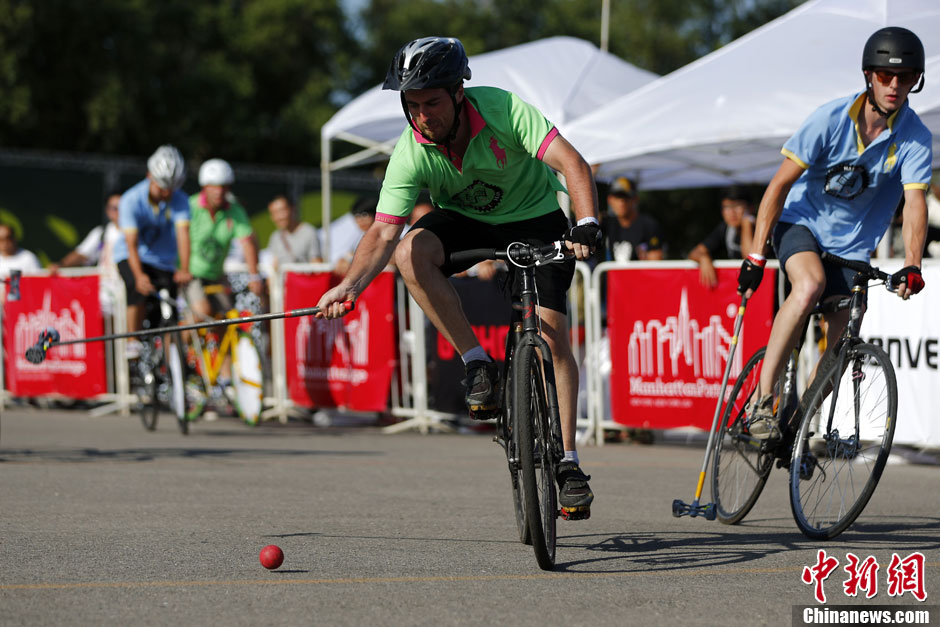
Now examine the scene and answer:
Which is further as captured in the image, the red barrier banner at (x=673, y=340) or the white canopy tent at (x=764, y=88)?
the white canopy tent at (x=764, y=88)

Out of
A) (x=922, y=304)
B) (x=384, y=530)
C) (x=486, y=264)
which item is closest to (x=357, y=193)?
(x=486, y=264)

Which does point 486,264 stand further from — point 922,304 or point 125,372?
point 125,372

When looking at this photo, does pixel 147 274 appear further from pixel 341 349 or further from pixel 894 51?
pixel 894 51

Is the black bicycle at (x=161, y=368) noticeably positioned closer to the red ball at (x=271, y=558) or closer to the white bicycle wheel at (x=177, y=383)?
the white bicycle wheel at (x=177, y=383)

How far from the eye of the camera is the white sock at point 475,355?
582 cm

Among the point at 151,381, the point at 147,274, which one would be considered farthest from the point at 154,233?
the point at 151,381

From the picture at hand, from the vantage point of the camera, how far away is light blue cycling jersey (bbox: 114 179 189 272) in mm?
12195

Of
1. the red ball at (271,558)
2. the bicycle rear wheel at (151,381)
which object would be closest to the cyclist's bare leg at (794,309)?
the red ball at (271,558)

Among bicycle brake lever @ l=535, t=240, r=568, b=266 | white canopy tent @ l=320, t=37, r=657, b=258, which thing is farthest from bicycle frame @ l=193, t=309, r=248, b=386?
bicycle brake lever @ l=535, t=240, r=568, b=266

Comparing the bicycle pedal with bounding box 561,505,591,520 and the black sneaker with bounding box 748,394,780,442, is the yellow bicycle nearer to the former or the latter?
the black sneaker with bounding box 748,394,780,442

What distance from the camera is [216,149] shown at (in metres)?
49.1

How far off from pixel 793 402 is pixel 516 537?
1.48 m

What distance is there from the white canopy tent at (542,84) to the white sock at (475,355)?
847cm

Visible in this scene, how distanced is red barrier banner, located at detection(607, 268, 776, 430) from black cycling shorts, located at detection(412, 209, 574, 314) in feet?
15.2
